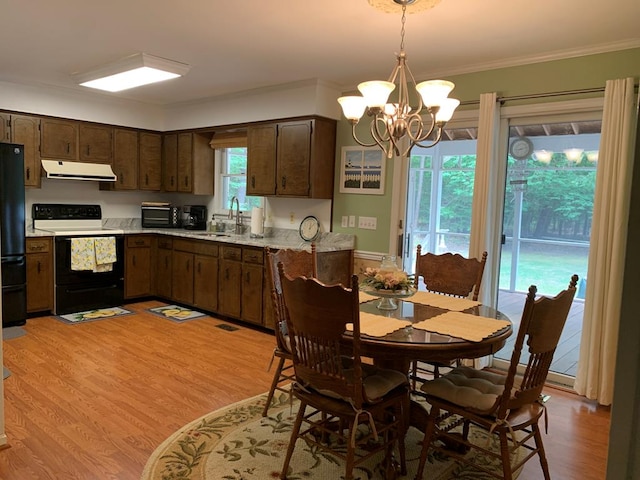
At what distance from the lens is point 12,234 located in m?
4.68

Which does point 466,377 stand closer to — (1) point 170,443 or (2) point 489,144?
(1) point 170,443

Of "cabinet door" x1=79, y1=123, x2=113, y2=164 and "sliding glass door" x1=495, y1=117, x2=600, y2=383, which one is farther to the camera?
"cabinet door" x1=79, y1=123, x2=113, y2=164

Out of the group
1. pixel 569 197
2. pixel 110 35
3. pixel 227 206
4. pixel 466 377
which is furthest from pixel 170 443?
pixel 227 206

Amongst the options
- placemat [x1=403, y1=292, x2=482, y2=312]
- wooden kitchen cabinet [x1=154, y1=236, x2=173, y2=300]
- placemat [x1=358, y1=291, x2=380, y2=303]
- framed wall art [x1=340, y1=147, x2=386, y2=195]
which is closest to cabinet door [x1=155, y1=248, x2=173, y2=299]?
wooden kitchen cabinet [x1=154, y1=236, x2=173, y2=300]

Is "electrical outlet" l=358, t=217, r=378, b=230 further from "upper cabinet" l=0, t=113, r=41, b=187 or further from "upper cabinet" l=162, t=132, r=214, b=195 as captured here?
"upper cabinet" l=0, t=113, r=41, b=187

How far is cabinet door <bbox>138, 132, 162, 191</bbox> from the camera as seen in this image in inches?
245

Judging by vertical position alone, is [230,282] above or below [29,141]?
below

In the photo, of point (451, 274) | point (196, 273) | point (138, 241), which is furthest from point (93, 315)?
point (451, 274)

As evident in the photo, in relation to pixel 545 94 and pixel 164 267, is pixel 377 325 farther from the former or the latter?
pixel 164 267

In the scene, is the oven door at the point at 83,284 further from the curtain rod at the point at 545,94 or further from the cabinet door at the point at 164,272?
the curtain rod at the point at 545,94

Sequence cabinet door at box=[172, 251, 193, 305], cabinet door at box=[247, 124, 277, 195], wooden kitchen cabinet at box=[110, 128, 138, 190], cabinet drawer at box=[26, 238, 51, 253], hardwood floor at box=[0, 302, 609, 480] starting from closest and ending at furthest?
hardwood floor at box=[0, 302, 609, 480], cabinet drawer at box=[26, 238, 51, 253], cabinet door at box=[247, 124, 277, 195], cabinet door at box=[172, 251, 193, 305], wooden kitchen cabinet at box=[110, 128, 138, 190]

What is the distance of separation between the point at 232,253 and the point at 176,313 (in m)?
1.06

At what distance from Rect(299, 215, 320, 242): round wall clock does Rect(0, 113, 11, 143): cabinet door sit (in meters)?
3.23

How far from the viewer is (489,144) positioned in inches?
151
